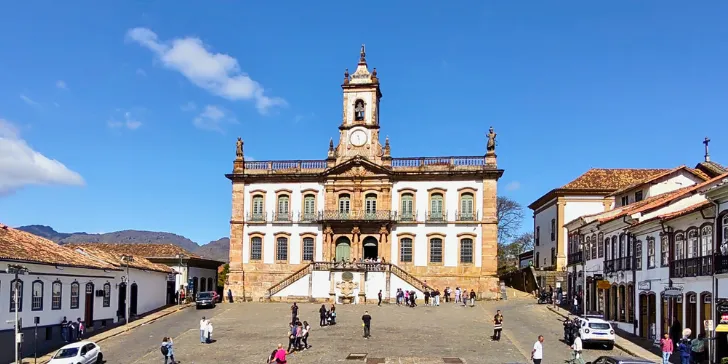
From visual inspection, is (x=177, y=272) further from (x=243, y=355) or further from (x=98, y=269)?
(x=243, y=355)

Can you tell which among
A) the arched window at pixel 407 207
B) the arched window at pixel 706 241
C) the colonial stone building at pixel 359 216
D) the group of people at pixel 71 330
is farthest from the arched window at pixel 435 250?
the arched window at pixel 706 241

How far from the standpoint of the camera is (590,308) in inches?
1662

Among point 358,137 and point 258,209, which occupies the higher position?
point 358,137

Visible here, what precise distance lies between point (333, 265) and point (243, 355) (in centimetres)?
2331

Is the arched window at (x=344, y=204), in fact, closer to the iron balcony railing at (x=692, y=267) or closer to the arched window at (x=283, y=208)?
the arched window at (x=283, y=208)

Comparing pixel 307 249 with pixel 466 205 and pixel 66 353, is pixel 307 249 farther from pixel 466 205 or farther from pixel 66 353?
pixel 66 353

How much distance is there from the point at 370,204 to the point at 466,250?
800 cm

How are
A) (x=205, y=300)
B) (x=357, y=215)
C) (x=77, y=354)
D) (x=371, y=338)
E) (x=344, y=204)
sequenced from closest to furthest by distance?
(x=77, y=354)
(x=371, y=338)
(x=205, y=300)
(x=357, y=215)
(x=344, y=204)

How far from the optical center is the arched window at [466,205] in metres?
55.4

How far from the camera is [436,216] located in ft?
183

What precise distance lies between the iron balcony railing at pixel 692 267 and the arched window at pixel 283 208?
108 ft

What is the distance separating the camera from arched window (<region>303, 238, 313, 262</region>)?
57250mm

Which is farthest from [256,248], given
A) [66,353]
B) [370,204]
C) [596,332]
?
[596,332]

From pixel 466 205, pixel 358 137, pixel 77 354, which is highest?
pixel 358 137
